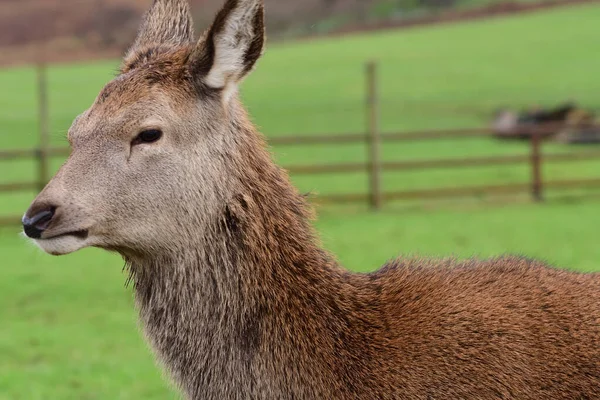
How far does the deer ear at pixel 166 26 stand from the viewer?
4.44 metres

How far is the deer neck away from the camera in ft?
12.7

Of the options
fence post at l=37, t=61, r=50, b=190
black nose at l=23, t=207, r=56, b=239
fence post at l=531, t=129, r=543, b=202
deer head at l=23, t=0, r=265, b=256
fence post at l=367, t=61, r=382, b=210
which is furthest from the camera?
fence post at l=531, t=129, r=543, b=202

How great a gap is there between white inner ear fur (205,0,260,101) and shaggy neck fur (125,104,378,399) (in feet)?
1.10

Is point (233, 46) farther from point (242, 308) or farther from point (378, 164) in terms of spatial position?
point (378, 164)

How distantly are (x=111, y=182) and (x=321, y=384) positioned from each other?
106 cm

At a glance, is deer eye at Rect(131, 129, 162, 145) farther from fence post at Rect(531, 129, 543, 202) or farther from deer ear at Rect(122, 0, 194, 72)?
fence post at Rect(531, 129, 543, 202)

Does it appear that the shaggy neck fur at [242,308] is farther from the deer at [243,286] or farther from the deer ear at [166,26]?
the deer ear at [166,26]

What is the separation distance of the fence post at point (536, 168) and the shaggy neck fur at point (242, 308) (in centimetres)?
1306

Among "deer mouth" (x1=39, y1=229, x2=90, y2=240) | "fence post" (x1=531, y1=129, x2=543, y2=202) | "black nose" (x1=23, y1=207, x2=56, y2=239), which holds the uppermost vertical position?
"black nose" (x1=23, y1=207, x2=56, y2=239)

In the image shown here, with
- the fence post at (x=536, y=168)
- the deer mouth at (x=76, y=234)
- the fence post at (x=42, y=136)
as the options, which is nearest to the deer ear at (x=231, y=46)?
the deer mouth at (x=76, y=234)

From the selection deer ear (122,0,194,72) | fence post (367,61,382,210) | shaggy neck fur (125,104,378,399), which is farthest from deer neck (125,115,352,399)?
fence post (367,61,382,210)

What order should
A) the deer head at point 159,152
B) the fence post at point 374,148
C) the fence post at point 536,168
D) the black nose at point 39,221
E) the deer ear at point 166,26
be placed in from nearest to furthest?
the black nose at point 39,221
the deer head at point 159,152
the deer ear at point 166,26
the fence post at point 374,148
the fence post at point 536,168

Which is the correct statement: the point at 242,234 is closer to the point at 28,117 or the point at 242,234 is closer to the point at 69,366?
the point at 69,366

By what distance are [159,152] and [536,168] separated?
13.4 m
